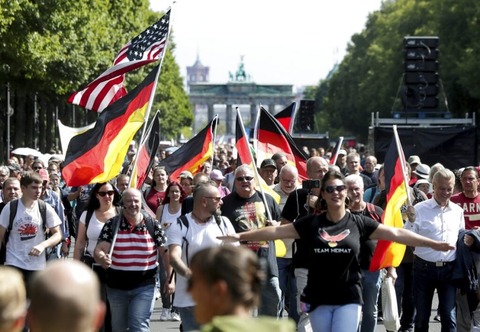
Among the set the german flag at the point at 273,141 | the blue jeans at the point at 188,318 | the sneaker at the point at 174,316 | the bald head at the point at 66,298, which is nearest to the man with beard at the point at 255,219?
the blue jeans at the point at 188,318

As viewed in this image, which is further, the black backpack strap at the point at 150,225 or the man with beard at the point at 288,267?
the man with beard at the point at 288,267

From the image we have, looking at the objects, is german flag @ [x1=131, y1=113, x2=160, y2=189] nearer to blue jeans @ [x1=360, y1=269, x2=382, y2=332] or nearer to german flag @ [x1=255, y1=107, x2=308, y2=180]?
german flag @ [x1=255, y1=107, x2=308, y2=180]

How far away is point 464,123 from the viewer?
31750 millimetres

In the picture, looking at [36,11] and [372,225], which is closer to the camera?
[372,225]

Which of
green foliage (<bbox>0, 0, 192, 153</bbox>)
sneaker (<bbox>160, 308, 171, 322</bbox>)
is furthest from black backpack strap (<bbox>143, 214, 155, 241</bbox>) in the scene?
green foliage (<bbox>0, 0, 192, 153</bbox>)

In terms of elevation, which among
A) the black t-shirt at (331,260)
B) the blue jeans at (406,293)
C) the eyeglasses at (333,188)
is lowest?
the blue jeans at (406,293)

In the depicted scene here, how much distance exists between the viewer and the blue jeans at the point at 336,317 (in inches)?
336

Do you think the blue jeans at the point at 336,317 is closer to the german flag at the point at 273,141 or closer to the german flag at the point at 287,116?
the german flag at the point at 273,141

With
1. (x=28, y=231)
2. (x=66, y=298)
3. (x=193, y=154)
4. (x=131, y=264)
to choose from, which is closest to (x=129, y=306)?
(x=131, y=264)

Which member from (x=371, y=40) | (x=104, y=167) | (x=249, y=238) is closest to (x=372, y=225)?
(x=249, y=238)

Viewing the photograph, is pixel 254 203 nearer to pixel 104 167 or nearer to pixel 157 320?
pixel 104 167

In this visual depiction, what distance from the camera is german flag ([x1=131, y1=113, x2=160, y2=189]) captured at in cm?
1238

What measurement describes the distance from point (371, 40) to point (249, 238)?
98.1 meters

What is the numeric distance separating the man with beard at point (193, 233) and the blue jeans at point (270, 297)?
134 cm
